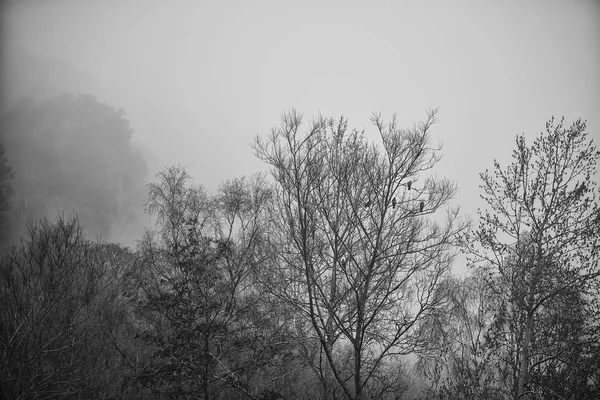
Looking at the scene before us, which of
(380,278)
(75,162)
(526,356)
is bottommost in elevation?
(526,356)

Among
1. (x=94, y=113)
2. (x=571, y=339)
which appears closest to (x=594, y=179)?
(x=571, y=339)

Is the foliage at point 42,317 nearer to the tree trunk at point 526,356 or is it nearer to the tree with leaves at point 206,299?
the tree with leaves at point 206,299

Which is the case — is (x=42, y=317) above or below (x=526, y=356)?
above

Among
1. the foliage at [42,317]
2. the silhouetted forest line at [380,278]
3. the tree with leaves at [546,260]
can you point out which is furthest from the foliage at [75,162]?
the tree with leaves at [546,260]

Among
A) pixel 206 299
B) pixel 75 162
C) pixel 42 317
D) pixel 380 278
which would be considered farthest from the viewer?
pixel 75 162

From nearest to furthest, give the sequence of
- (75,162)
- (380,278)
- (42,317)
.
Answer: (380,278) < (42,317) < (75,162)

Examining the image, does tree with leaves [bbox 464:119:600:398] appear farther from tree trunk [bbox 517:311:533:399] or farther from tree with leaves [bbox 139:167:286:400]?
tree with leaves [bbox 139:167:286:400]

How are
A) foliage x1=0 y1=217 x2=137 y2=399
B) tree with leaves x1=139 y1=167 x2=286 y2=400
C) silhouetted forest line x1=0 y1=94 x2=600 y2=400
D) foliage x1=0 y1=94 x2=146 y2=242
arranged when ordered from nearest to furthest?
1. silhouetted forest line x1=0 y1=94 x2=600 y2=400
2. foliage x1=0 y1=217 x2=137 y2=399
3. tree with leaves x1=139 y1=167 x2=286 y2=400
4. foliage x1=0 y1=94 x2=146 y2=242

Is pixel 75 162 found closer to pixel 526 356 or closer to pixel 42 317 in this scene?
pixel 42 317

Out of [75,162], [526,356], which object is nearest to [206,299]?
[526,356]

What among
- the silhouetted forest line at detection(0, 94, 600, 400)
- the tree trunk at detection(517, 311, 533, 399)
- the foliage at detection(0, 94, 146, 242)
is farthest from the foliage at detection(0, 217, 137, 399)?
the foliage at detection(0, 94, 146, 242)

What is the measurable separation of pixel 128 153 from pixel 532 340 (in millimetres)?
102403

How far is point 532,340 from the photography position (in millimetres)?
5652

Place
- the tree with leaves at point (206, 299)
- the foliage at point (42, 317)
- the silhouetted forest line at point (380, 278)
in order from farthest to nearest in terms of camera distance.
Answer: the tree with leaves at point (206, 299)
the foliage at point (42, 317)
the silhouetted forest line at point (380, 278)
